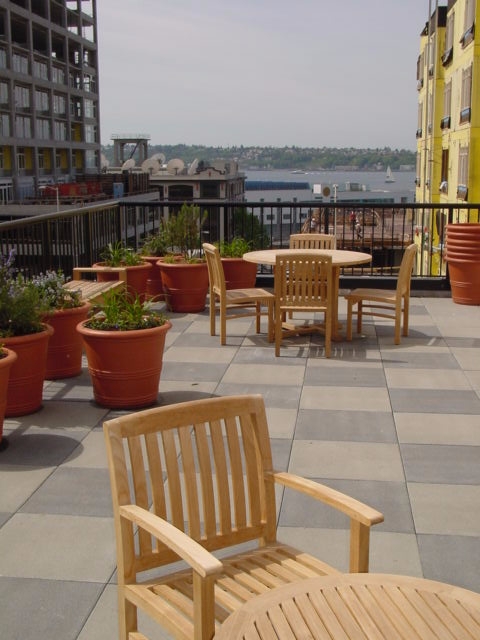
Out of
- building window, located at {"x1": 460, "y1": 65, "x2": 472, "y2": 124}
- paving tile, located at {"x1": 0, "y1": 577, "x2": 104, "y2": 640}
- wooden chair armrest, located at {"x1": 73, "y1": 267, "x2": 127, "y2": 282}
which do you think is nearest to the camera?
paving tile, located at {"x1": 0, "y1": 577, "x2": 104, "y2": 640}

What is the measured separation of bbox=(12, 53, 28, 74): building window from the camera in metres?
64.8

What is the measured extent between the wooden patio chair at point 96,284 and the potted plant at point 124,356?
0.83 m

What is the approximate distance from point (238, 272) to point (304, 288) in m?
2.44

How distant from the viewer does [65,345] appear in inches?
248

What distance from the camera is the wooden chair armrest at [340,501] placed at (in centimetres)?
228

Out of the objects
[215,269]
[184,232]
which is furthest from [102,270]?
[184,232]

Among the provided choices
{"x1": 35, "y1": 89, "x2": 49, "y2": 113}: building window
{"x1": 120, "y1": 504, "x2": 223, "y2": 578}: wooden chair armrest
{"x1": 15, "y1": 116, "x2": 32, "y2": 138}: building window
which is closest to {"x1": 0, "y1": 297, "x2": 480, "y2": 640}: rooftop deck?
{"x1": 120, "y1": 504, "x2": 223, "y2": 578}: wooden chair armrest

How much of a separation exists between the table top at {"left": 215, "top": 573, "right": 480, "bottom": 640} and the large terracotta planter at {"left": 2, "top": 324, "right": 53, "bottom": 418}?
362cm

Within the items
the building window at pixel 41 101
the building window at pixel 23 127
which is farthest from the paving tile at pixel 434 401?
the building window at pixel 41 101

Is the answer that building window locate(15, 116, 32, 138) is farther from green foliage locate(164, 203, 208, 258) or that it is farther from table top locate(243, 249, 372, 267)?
table top locate(243, 249, 372, 267)

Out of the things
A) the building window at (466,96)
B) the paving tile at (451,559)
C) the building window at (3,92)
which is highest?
the building window at (3,92)

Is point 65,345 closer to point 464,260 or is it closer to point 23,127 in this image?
point 464,260

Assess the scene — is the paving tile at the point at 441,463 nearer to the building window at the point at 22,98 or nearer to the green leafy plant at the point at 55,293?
the green leafy plant at the point at 55,293

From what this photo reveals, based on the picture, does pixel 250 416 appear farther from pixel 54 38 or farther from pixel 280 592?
pixel 54 38
